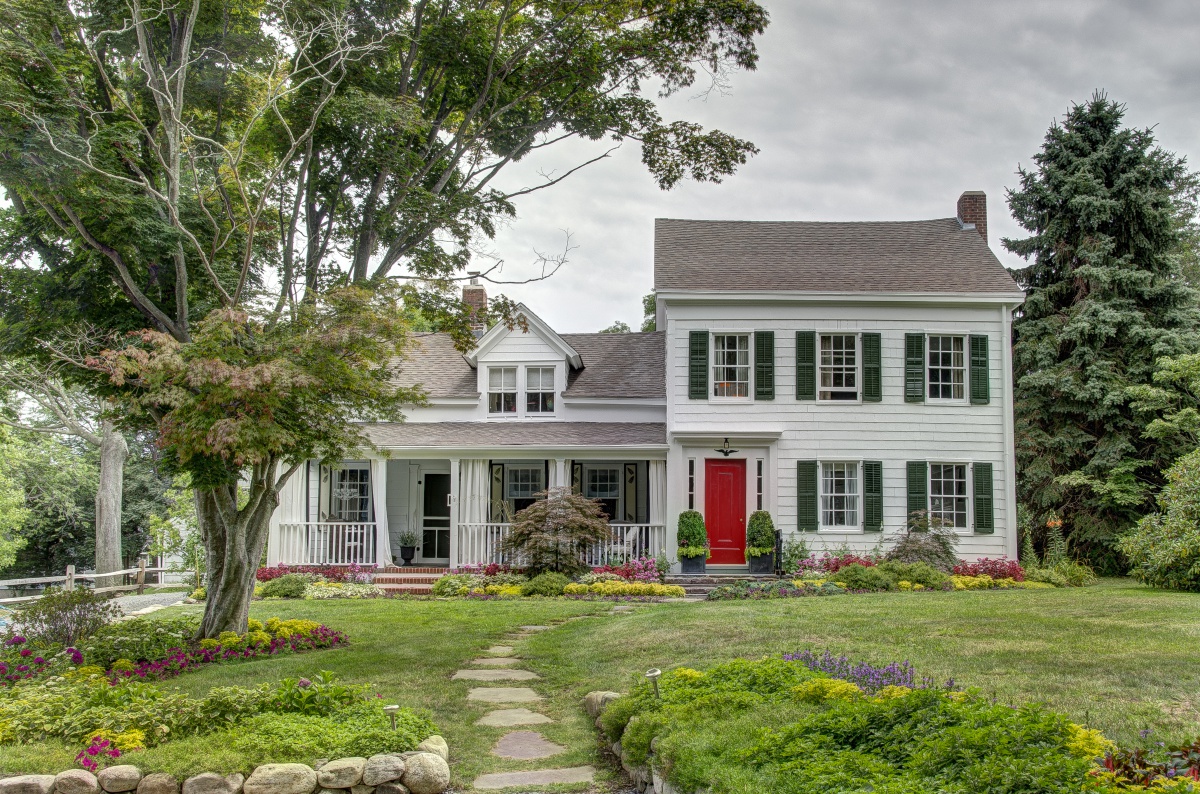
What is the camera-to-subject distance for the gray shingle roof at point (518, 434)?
764 inches

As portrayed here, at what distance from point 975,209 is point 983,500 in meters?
7.53

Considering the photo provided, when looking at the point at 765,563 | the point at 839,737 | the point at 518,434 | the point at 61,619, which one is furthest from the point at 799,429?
the point at 839,737

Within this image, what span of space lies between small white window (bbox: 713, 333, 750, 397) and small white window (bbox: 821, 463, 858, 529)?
2.36 m

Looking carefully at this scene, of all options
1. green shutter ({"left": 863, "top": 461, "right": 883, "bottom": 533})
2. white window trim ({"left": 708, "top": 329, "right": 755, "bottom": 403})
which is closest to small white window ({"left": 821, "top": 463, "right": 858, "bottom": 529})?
green shutter ({"left": 863, "top": 461, "right": 883, "bottom": 533})

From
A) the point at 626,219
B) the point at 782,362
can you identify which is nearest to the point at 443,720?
the point at 782,362

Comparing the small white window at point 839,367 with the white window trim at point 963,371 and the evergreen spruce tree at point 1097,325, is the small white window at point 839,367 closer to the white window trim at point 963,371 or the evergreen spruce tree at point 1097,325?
the white window trim at point 963,371

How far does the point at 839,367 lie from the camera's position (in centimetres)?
1902

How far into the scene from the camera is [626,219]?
2238 cm

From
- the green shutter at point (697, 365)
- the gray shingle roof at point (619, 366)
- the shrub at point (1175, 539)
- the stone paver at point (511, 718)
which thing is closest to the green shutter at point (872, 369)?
the green shutter at point (697, 365)

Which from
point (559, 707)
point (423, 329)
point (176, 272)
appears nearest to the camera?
point (559, 707)

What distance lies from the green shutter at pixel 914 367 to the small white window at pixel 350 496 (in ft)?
40.5

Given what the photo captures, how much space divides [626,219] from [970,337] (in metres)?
8.46

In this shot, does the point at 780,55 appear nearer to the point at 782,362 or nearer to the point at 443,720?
the point at 782,362

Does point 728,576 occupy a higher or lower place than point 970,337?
lower
